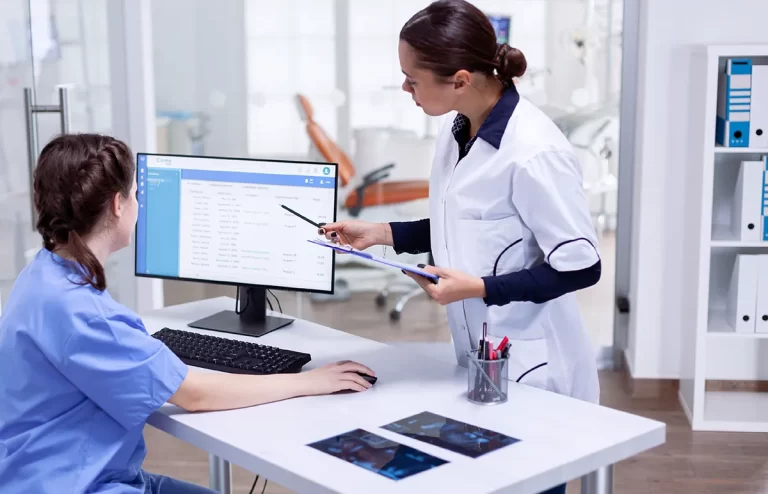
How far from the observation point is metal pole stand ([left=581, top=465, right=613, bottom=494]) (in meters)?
1.73

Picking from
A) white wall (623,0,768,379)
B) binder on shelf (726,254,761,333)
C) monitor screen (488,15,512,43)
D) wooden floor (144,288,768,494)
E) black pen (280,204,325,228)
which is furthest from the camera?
monitor screen (488,15,512,43)

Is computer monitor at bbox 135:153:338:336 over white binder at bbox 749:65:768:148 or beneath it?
beneath

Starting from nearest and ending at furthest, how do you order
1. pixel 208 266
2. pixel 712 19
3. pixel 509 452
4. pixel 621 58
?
pixel 509 452 < pixel 208 266 < pixel 712 19 < pixel 621 58

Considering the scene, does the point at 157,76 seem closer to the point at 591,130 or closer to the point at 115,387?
the point at 591,130

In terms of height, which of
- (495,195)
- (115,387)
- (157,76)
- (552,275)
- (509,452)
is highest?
(157,76)

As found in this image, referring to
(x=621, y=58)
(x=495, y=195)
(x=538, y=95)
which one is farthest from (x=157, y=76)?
(x=495, y=195)

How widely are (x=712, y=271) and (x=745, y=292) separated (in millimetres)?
267

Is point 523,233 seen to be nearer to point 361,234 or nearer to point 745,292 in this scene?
point 361,234

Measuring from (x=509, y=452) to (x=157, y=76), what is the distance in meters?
3.04

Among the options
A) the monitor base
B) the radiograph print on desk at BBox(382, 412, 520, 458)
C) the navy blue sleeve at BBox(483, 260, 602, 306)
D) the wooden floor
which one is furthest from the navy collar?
the wooden floor

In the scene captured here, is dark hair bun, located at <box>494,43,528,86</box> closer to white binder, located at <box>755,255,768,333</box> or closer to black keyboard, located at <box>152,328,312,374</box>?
black keyboard, located at <box>152,328,312,374</box>

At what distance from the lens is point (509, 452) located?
1599mm

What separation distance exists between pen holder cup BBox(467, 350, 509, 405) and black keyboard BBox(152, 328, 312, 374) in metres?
0.41

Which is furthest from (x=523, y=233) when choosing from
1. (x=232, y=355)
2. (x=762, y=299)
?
(x=762, y=299)
